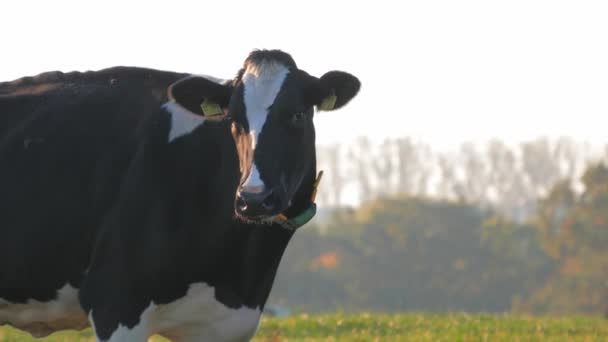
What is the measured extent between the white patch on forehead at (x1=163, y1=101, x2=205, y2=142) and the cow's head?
249 mm

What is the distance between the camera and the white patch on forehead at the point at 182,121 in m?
9.16

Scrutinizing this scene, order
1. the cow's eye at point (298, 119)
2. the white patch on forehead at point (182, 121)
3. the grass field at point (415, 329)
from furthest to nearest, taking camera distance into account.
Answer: the grass field at point (415, 329) < the white patch on forehead at point (182, 121) < the cow's eye at point (298, 119)

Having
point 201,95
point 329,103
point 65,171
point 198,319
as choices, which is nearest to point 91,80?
point 65,171

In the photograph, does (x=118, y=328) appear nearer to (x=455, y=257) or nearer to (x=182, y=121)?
(x=182, y=121)

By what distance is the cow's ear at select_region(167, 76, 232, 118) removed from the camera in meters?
8.77

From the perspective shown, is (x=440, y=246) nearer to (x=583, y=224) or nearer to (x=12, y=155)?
(x=583, y=224)

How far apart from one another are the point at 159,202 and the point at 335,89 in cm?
159

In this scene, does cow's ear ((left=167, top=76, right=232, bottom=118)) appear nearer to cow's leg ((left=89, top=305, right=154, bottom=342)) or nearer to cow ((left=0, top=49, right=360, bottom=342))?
cow ((left=0, top=49, right=360, bottom=342))

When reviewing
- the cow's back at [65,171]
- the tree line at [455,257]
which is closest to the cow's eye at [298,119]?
the cow's back at [65,171]

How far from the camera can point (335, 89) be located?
892cm

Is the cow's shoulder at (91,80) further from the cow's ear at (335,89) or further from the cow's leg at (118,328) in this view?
the cow's leg at (118,328)

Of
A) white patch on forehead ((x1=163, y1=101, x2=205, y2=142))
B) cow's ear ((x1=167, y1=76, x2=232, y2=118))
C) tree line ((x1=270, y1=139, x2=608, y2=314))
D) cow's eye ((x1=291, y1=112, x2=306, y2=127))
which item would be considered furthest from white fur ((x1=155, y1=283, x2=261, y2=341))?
tree line ((x1=270, y1=139, x2=608, y2=314))

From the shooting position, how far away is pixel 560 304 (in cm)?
6538

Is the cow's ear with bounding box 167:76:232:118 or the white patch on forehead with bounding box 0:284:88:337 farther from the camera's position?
the white patch on forehead with bounding box 0:284:88:337
